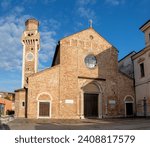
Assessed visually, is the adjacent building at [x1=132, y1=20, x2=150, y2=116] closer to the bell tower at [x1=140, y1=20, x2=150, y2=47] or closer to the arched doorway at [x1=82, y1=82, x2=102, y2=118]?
the bell tower at [x1=140, y1=20, x2=150, y2=47]

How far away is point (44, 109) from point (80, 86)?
5.15 m

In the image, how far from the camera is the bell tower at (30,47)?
183 feet

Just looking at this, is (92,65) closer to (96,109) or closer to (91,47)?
(91,47)

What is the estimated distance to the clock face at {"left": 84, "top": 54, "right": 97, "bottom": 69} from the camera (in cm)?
2791

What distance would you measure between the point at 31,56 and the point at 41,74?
109 ft

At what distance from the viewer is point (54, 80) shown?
25.7 m

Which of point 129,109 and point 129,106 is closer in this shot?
point 129,109

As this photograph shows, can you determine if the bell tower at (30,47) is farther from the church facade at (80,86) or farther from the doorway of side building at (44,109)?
the doorway of side building at (44,109)

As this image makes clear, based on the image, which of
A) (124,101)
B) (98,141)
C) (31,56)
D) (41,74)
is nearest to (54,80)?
(41,74)

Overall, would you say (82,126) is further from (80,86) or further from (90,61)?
(90,61)

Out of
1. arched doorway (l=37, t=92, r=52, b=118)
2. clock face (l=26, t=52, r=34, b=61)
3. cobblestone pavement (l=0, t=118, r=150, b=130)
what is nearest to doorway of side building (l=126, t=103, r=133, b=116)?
arched doorway (l=37, t=92, r=52, b=118)

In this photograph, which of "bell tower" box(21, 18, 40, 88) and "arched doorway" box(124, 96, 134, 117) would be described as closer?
"arched doorway" box(124, 96, 134, 117)

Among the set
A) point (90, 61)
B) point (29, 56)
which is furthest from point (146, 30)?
point (29, 56)

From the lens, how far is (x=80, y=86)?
2683cm
